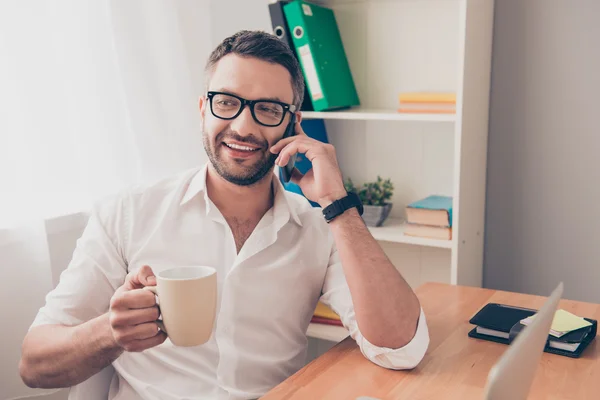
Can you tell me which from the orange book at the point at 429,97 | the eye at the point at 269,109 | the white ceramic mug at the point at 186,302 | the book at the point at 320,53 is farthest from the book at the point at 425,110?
the white ceramic mug at the point at 186,302

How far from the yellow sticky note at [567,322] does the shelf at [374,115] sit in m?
0.83

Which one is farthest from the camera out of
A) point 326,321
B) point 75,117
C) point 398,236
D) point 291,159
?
point 326,321

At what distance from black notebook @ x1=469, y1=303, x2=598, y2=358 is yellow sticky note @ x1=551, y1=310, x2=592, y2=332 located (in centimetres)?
1

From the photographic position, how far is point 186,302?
0.95m

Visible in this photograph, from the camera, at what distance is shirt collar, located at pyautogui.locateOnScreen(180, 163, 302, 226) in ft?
4.88

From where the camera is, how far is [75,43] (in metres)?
1.88

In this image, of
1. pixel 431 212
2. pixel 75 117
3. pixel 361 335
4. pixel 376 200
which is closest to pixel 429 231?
pixel 431 212

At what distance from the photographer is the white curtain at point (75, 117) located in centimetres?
170

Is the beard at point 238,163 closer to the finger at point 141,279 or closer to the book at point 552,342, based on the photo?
the finger at point 141,279

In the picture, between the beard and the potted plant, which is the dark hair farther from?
the potted plant

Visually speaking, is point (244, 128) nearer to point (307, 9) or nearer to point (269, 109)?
point (269, 109)

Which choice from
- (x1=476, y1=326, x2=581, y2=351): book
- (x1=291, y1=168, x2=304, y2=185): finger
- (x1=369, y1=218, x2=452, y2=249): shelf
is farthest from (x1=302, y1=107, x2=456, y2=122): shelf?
(x1=476, y1=326, x2=581, y2=351): book

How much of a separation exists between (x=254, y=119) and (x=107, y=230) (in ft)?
1.35

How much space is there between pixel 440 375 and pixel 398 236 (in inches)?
40.8
